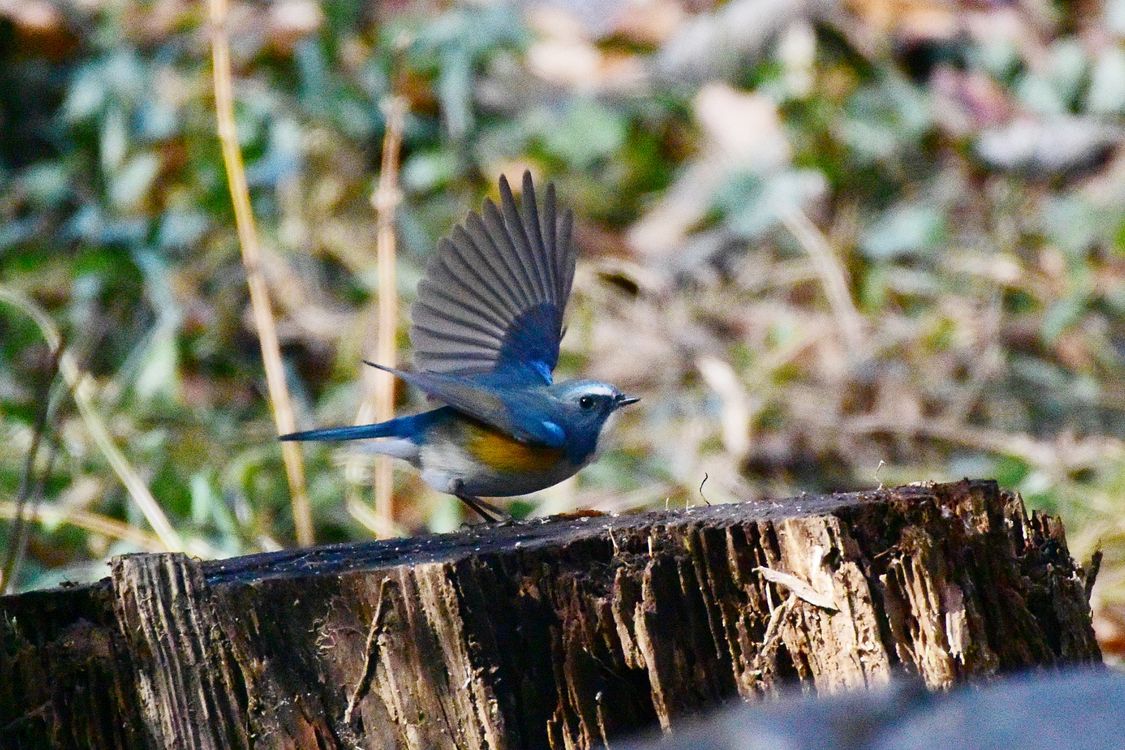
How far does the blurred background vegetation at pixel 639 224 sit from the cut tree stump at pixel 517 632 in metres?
2.97

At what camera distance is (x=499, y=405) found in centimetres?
375

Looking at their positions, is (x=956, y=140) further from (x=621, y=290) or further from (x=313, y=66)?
(x=313, y=66)

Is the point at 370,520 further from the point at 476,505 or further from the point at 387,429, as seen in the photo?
the point at 387,429

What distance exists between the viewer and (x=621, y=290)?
7.68 meters

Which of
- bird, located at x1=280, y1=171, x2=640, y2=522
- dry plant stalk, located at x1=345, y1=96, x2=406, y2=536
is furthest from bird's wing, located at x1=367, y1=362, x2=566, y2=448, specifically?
dry plant stalk, located at x1=345, y1=96, x2=406, y2=536

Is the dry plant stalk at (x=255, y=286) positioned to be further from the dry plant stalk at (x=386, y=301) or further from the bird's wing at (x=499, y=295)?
the bird's wing at (x=499, y=295)

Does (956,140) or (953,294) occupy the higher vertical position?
(956,140)

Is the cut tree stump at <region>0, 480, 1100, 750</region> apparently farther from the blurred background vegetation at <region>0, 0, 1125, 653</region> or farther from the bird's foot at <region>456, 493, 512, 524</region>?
the blurred background vegetation at <region>0, 0, 1125, 653</region>

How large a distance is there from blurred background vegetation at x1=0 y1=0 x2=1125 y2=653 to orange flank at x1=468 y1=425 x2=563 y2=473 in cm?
187

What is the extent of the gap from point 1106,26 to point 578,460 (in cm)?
603

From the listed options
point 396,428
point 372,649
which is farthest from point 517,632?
point 396,428

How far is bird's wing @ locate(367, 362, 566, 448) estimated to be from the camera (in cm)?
364

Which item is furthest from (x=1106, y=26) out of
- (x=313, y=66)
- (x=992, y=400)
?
(x=313, y=66)

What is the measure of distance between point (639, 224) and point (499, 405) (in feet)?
15.3
